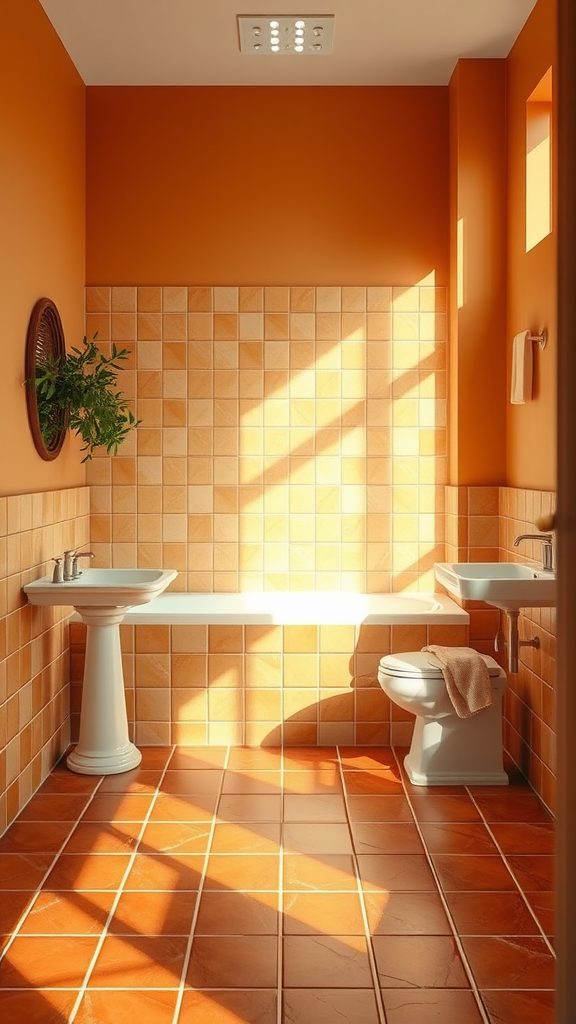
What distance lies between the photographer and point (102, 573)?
4.09 meters

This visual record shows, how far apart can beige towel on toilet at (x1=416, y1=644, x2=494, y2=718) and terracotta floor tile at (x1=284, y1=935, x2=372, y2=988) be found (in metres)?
1.32

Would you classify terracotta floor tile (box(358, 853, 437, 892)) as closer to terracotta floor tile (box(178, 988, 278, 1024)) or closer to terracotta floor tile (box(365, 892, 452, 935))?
terracotta floor tile (box(365, 892, 452, 935))

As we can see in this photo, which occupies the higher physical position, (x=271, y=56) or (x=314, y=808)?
(x=271, y=56)

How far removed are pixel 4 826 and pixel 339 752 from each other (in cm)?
155

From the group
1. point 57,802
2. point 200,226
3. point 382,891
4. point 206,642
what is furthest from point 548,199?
point 57,802

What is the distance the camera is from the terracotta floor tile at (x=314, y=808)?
347 centimetres

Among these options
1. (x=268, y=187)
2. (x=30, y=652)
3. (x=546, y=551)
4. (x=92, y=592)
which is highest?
(x=268, y=187)

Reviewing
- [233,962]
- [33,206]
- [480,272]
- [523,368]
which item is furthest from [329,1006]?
[480,272]

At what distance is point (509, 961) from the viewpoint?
8.00ft

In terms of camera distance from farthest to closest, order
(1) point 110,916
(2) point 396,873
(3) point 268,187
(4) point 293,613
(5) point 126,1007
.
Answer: (3) point 268,187 < (4) point 293,613 < (2) point 396,873 < (1) point 110,916 < (5) point 126,1007

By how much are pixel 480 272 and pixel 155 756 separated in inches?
104

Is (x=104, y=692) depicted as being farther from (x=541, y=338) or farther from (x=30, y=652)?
(x=541, y=338)

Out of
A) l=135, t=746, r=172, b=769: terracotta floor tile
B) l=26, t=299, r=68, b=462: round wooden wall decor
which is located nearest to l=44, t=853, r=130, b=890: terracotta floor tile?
l=135, t=746, r=172, b=769: terracotta floor tile

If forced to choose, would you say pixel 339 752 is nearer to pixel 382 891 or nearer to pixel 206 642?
pixel 206 642
